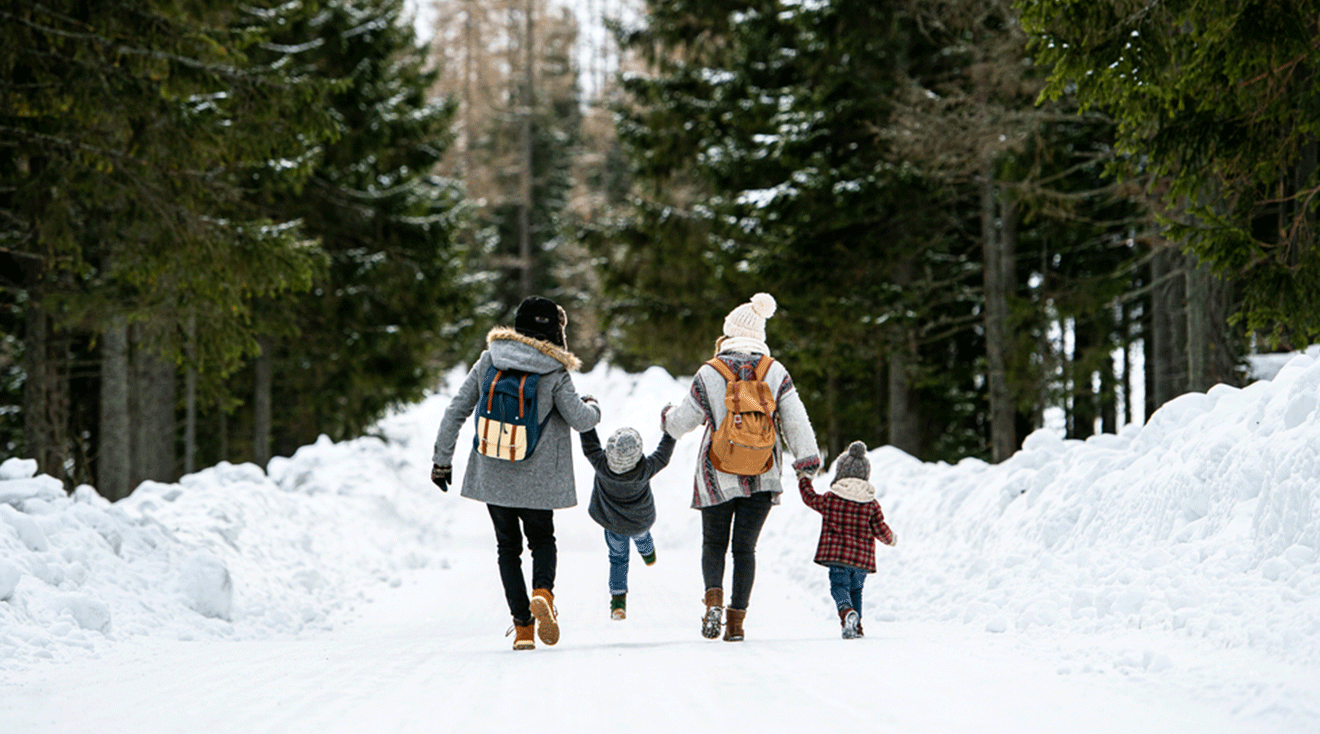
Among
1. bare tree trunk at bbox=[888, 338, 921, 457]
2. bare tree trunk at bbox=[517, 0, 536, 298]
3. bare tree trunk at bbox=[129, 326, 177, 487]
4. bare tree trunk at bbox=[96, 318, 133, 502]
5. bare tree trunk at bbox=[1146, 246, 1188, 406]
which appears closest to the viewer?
bare tree trunk at bbox=[1146, 246, 1188, 406]

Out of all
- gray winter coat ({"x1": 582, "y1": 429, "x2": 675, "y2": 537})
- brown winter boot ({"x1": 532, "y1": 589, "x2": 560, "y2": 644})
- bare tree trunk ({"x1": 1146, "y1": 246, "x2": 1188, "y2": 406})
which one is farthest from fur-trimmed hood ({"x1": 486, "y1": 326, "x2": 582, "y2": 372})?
bare tree trunk ({"x1": 1146, "y1": 246, "x2": 1188, "y2": 406})

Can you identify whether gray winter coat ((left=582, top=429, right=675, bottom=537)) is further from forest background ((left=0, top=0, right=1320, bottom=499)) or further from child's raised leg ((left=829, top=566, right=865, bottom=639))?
forest background ((left=0, top=0, right=1320, bottom=499))

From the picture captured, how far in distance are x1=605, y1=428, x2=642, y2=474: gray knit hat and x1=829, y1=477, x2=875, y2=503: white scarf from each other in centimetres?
126

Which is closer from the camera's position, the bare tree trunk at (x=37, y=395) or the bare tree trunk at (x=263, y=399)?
the bare tree trunk at (x=37, y=395)

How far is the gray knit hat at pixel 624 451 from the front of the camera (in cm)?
575

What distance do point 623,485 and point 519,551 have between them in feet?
2.51

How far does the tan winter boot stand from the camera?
18.1 ft

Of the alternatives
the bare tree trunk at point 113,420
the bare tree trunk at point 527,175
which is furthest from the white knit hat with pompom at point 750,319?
the bare tree trunk at point 527,175

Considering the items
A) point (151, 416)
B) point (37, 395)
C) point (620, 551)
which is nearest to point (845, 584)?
point (620, 551)

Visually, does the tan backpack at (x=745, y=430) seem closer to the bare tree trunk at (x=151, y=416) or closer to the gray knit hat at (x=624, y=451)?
the gray knit hat at (x=624, y=451)

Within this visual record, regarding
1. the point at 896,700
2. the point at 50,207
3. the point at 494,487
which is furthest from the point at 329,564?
the point at 896,700

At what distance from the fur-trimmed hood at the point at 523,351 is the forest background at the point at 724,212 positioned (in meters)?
3.67

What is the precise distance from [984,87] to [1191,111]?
5.03 metres

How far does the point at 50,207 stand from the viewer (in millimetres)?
9727
